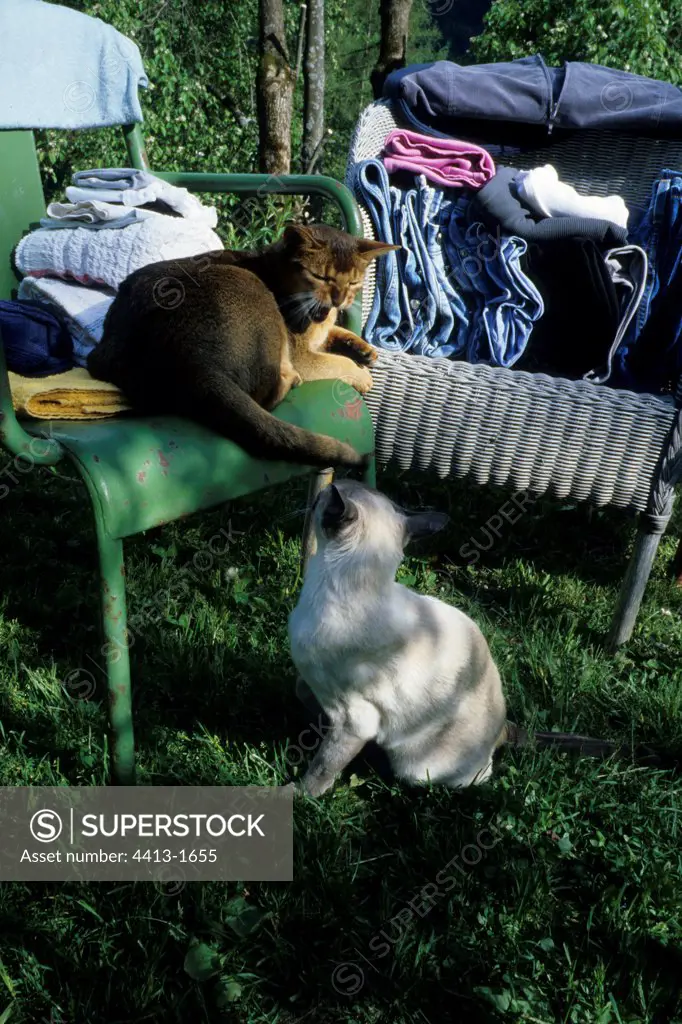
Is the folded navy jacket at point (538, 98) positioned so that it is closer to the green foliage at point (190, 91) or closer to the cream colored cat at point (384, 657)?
the cream colored cat at point (384, 657)

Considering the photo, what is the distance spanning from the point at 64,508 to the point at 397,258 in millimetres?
1500

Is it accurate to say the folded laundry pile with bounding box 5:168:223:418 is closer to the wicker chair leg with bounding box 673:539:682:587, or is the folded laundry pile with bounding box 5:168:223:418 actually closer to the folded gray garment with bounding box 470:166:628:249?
the folded gray garment with bounding box 470:166:628:249

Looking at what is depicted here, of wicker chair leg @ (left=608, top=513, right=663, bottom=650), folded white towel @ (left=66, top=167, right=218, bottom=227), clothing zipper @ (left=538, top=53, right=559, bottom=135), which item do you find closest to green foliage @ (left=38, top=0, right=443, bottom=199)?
clothing zipper @ (left=538, top=53, right=559, bottom=135)

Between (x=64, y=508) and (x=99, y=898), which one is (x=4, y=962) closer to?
(x=99, y=898)

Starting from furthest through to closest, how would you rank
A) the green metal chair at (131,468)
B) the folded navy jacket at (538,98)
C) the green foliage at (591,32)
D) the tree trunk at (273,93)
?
1. the green foliage at (591,32)
2. the tree trunk at (273,93)
3. the folded navy jacket at (538,98)
4. the green metal chair at (131,468)

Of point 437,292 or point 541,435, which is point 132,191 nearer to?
point 437,292

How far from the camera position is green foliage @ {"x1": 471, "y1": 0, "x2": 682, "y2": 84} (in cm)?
616

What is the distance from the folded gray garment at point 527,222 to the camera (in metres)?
2.55

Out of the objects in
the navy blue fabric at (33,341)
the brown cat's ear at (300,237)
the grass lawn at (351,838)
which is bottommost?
the grass lawn at (351,838)

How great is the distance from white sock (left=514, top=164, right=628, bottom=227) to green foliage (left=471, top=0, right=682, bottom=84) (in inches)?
167

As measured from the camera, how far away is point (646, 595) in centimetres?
263

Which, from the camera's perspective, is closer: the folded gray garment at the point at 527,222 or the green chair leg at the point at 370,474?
the green chair leg at the point at 370,474

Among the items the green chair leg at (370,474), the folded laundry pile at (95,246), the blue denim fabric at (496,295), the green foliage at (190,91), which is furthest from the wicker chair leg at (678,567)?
the green foliage at (190,91)

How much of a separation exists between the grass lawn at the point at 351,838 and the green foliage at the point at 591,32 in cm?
528
